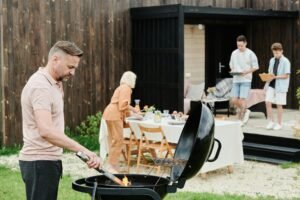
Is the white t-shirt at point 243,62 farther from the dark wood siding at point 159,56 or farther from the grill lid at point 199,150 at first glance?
the grill lid at point 199,150

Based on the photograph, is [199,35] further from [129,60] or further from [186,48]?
[129,60]

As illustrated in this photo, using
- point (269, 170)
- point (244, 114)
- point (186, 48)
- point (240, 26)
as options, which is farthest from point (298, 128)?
point (240, 26)

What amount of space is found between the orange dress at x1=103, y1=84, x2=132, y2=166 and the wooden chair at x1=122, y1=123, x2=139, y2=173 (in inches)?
6.7

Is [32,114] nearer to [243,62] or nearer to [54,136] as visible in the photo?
[54,136]

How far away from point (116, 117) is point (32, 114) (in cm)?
468

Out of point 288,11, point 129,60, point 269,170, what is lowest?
point 269,170

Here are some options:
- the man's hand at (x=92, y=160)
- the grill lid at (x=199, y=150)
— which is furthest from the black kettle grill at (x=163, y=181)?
the man's hand at (x=92, y=160)

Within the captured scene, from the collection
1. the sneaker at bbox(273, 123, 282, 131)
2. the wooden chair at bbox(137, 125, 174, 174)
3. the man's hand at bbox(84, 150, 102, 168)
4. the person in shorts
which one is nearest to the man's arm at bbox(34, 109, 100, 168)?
the man's hand at bbox(84, 150, 102, 168)

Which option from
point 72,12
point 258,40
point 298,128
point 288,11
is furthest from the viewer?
point 258,40

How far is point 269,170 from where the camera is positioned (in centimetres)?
903

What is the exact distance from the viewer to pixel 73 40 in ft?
38.2

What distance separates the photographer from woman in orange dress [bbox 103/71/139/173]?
866 cm

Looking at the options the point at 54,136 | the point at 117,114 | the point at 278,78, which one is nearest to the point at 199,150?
the point at 54,136

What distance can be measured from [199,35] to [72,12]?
481 centimetres
